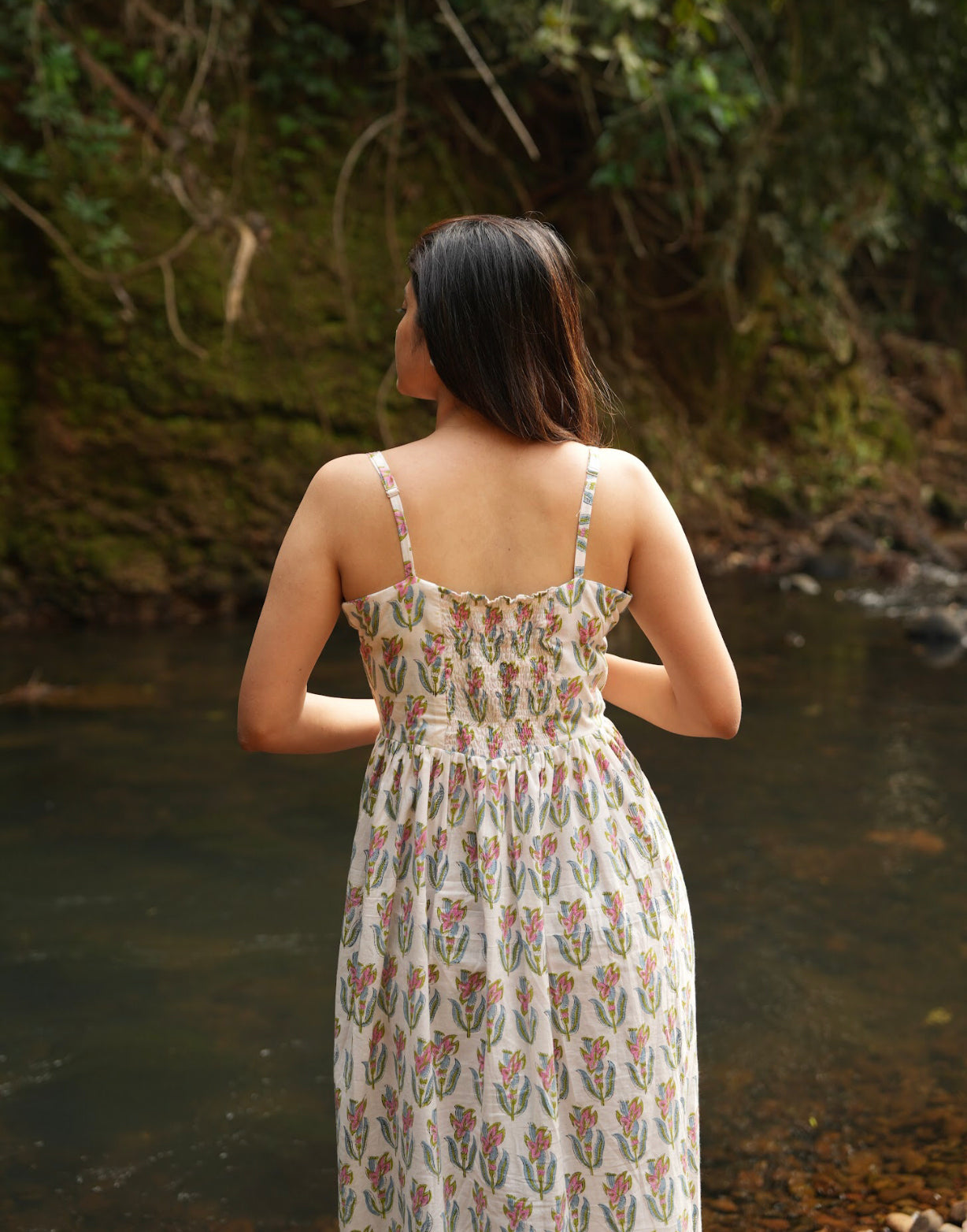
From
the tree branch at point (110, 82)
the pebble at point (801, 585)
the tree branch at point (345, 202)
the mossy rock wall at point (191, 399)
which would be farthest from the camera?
the pebble at point (801, 585)

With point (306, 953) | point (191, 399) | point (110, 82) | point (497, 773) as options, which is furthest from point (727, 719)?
point (110, 82)

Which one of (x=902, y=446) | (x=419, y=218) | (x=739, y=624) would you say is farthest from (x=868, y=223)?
(x=739, y=624)

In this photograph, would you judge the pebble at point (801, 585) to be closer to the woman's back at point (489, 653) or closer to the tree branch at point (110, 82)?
the tree branch at point (110, 82)

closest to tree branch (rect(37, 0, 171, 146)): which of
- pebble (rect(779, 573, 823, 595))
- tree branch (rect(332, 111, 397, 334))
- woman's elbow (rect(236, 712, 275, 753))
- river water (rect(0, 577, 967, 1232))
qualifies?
tree branch (rect(332, 111, 397, 334))

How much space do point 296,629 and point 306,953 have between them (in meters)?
2.00

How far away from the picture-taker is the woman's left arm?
4.51ft

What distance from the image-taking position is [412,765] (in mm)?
1459

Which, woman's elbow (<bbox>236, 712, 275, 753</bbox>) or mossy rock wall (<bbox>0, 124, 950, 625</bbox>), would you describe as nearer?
woman's elbow (<bbox>236, 712, 275, 753</bbox>)

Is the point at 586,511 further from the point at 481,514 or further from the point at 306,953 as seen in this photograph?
the point at 306,953

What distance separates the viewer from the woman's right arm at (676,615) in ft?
4.69

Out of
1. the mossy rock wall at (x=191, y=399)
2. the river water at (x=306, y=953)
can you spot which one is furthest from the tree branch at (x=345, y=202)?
the river water at (x=306, y=953)

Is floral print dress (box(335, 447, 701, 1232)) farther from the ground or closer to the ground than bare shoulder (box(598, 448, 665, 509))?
closer to the ground

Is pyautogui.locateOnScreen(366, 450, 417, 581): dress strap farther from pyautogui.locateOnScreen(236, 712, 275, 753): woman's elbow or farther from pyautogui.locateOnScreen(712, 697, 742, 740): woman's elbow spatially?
pyautogui.locateOnScreen(712, 697, 742, 740): woman's elbow

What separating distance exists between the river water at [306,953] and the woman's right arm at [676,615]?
45.8 inches
